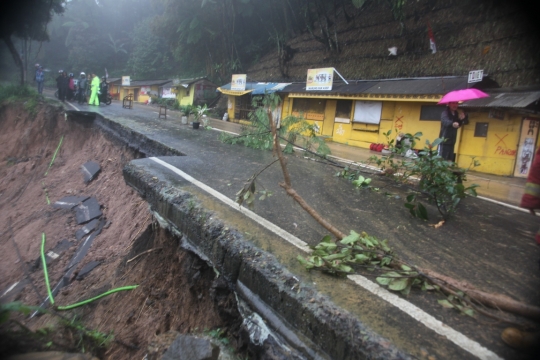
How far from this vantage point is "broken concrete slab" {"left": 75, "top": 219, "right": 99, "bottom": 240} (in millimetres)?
8320

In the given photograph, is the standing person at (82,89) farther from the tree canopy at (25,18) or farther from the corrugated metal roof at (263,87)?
the corrugated metal roof at (263,87)

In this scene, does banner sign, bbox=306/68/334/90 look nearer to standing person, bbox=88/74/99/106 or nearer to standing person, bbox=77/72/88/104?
standing person, bbox=88/74/99/106

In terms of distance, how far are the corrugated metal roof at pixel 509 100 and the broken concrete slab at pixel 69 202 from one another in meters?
11.6

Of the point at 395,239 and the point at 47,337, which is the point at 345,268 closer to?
the point at 395,239

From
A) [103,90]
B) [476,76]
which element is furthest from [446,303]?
[103,90]

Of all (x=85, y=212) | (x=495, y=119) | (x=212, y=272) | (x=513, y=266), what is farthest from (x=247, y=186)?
(x=495, y=119)

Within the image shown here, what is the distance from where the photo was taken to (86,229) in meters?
8.48

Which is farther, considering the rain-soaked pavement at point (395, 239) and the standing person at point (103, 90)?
the standing person at point (103, 90)

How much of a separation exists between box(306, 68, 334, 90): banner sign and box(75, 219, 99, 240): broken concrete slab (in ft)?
39.2

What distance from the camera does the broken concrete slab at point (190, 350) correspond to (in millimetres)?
2725

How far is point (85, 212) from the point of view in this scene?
9.12 m

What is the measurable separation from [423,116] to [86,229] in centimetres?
1215

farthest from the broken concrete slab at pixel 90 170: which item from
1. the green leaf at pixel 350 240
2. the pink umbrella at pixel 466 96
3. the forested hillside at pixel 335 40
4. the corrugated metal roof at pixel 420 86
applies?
the forested hillside at pixel 335 40

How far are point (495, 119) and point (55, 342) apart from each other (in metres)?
11.9
